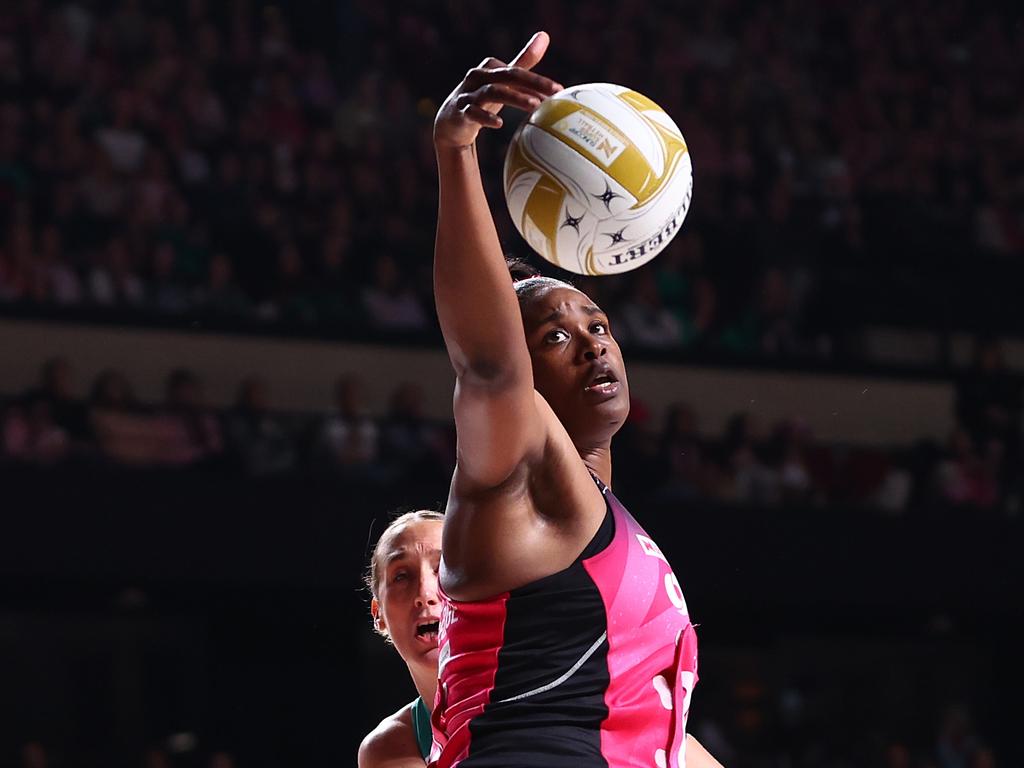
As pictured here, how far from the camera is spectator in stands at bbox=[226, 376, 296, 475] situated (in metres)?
9.00

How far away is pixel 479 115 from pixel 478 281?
238mm

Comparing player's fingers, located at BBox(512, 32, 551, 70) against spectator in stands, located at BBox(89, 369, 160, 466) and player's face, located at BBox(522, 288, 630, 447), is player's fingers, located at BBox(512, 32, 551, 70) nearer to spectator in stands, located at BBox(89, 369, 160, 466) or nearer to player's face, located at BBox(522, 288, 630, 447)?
player's face, located at BBox(522, 288, 630, 447)

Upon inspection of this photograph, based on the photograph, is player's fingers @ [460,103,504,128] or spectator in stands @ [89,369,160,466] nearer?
player's fingers @ [460,103,504,128]

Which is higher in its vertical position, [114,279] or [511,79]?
[511,79]

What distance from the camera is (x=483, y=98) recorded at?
7.30 feet

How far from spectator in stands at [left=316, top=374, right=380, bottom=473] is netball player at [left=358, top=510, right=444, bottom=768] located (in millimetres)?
5655

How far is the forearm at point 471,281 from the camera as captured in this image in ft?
7.30

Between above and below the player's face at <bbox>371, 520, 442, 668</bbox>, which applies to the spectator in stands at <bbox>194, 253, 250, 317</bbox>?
below

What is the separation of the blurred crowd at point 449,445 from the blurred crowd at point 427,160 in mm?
676

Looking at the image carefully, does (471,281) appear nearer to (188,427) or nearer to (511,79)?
(511,79)

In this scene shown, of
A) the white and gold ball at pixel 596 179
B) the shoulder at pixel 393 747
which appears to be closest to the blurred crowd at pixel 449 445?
the shoulder at pixel 393 747

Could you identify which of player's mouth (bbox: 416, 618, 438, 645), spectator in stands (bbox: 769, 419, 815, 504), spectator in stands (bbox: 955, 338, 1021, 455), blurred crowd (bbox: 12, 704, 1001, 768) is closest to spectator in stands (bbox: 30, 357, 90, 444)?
blurred crowd (bbox: 12, 704, 1001, 768)

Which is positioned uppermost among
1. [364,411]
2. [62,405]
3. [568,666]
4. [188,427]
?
[568,666]

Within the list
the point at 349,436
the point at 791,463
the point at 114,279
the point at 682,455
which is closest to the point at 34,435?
the point at 114,279
